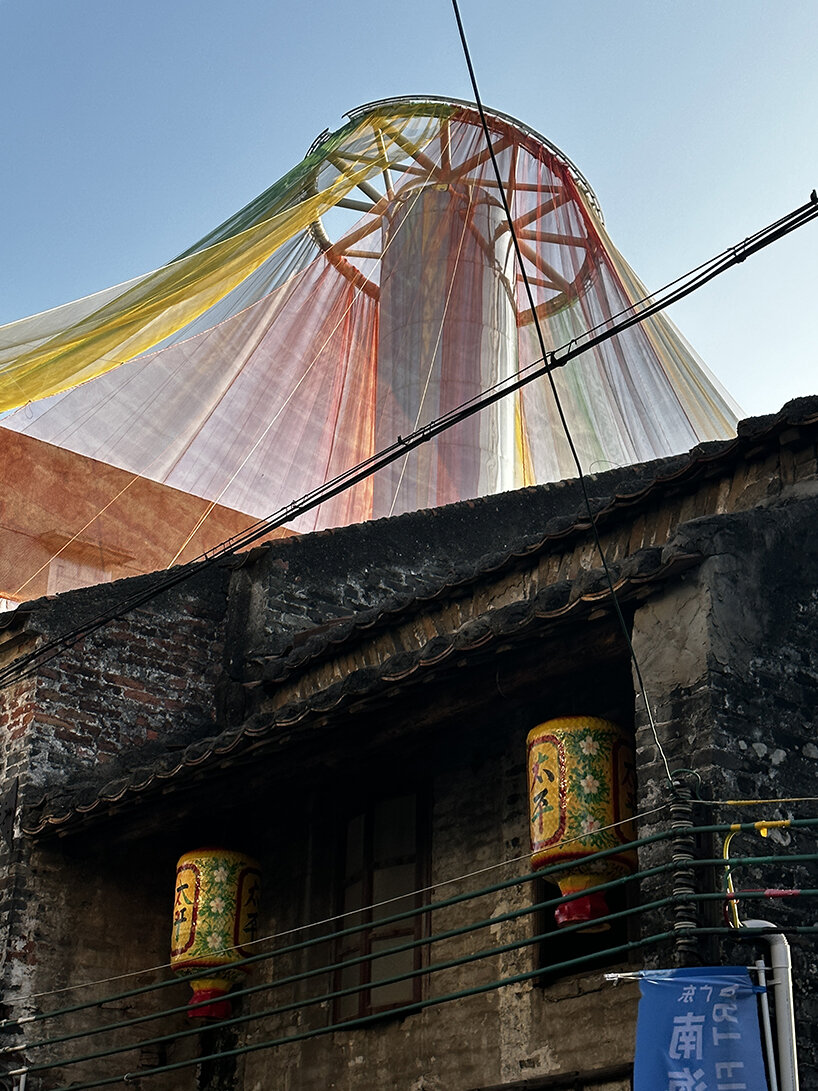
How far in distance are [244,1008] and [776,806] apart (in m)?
4.27

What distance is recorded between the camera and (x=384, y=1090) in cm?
800

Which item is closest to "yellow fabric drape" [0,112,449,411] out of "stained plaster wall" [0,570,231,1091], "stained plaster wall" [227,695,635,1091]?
"stained plaster wall" [0,570,231,1091]

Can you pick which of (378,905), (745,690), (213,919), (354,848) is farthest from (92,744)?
(745,690)

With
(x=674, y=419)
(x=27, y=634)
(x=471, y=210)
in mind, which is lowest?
(x=27, y=634)

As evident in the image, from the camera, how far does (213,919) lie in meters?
8.85

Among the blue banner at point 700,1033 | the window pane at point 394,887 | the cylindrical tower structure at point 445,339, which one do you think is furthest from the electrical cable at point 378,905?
the cylindrical tower structure at point 445,339

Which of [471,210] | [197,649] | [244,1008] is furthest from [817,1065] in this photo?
[471,210]

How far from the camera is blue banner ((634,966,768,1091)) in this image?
5.38m

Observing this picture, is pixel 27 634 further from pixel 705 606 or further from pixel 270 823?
pixel 705 606

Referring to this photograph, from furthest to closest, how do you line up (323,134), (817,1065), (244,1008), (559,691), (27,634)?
1. (323,134)
2. (27,634)
3. (244,1008)
4. (559,691)
5. (817,1065)

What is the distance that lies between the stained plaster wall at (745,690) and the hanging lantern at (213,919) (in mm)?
3337

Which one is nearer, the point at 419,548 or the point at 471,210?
the point at 419,548

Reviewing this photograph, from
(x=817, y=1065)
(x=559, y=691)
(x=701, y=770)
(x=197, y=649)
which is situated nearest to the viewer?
(x=817, y=1065)

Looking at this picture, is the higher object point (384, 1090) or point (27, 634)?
point (27, 634)
